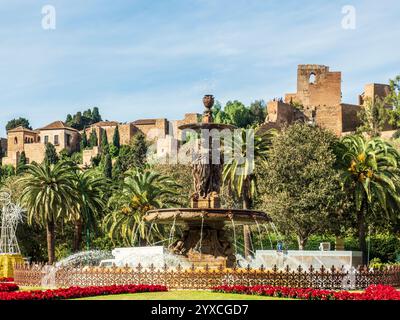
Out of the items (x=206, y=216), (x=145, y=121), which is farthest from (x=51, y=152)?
(x=206, y=216)

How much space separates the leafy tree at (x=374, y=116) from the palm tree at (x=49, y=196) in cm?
6038

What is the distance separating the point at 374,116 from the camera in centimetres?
11469

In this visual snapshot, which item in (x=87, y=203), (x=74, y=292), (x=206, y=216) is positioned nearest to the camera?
(x=74, y=292)

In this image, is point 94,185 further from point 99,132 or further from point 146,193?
point 99,132

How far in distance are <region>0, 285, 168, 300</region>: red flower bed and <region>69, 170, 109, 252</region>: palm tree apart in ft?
107

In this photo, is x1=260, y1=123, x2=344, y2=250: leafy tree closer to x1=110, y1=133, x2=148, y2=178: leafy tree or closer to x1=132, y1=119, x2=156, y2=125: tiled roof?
x1=110, y1=133, x2=148, y2=178: leafy tree

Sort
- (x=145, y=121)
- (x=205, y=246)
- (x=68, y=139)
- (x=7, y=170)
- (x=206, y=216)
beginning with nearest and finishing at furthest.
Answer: (x=206, y=216) → (x=205, y=246) → (x=7, y=170) → (x=68, y=139) → (x=145, y=121)

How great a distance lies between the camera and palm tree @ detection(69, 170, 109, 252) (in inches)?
2277

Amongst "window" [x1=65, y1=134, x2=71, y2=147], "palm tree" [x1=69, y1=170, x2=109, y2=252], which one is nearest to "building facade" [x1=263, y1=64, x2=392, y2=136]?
"window" [x1=65, y1=134, x2=71, y2=147]

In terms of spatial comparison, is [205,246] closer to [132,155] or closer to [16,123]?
[132,155]

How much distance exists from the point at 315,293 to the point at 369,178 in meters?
29.1

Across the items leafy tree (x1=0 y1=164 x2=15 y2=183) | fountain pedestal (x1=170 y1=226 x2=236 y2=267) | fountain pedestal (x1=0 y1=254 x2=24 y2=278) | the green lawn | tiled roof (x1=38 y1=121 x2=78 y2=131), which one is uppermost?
tiled roof (x1=38 y1=121 x2=78 y2=131)

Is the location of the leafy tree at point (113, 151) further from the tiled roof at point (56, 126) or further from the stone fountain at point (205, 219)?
the stone fountain at point (205, 219)
